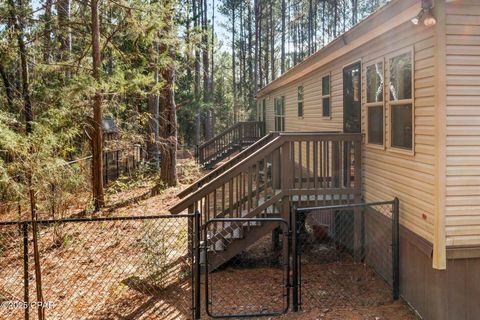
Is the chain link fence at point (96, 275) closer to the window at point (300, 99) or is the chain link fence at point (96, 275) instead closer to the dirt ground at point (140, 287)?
the dirt ground at point (140, 287)

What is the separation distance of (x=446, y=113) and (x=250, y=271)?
4.02 metres

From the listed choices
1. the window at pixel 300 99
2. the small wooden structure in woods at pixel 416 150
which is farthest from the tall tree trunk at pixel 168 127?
the small wooden structure in woods at pixel 416 150

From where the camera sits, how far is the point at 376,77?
6.43m

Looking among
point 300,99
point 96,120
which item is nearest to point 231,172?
point 96,120

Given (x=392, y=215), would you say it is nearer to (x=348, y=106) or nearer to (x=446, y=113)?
(x=446, y=113)

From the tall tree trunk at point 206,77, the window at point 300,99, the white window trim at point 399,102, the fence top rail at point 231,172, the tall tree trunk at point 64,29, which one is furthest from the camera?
the tall tree trunk at point 206,77

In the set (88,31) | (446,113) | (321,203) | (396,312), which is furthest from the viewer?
(88,31)

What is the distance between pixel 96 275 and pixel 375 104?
5.23 meters

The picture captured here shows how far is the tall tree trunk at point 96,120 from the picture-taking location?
967cm

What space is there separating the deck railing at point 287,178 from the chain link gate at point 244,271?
298 mm

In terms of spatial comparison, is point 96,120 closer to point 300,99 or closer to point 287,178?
point 287,178

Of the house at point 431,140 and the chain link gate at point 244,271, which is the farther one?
the chain link gate at point 244,271

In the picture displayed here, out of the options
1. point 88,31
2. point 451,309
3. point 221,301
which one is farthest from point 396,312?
point 88,31

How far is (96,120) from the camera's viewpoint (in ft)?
32.7
